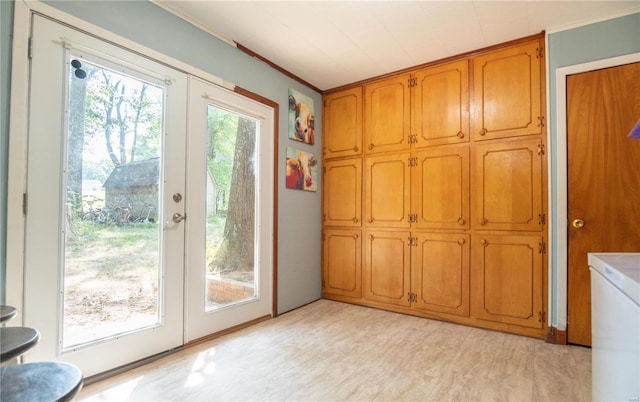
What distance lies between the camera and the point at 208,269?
2436 mm

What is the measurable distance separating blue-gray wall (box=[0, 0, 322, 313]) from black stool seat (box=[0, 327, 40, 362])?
0.83m

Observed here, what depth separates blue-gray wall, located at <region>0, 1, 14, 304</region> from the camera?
1.48 meters

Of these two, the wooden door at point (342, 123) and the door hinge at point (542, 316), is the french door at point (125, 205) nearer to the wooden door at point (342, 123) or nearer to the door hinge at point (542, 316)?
the wooden door at point (342, 123)

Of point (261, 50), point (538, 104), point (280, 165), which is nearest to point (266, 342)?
point (280, 165)

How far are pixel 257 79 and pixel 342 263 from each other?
7.19ft

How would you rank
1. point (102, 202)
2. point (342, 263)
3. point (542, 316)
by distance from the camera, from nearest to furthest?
point (102, 202) → point (542, 316) → point (342, 263)

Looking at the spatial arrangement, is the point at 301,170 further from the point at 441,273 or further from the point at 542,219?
the point at 542,219

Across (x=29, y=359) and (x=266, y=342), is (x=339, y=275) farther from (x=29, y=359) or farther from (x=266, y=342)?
(x=29, y=359)

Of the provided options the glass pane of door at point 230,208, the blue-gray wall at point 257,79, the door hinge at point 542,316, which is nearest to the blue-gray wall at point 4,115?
the blue-gray wall at point 257,79

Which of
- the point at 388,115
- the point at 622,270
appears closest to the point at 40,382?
the point at 622,270

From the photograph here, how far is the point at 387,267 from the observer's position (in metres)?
3.22

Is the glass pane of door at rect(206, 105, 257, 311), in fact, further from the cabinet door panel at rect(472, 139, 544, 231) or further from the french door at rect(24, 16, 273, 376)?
the cabinet door panel at rect(472, 139, 544, 231)

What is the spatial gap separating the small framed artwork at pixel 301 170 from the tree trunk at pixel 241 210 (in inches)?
19.4

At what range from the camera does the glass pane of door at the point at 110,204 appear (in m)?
1.74
